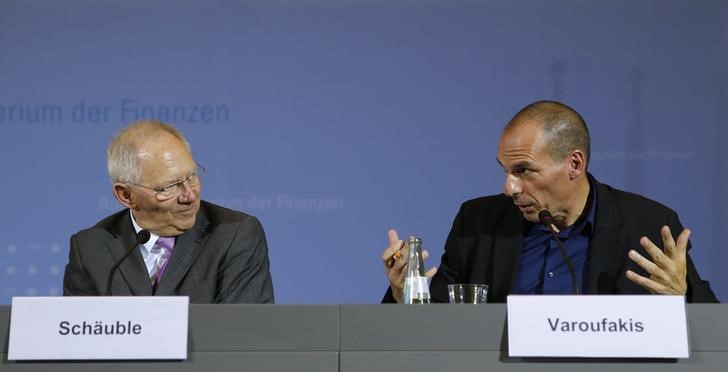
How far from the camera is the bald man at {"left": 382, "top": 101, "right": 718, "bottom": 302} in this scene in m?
2.68

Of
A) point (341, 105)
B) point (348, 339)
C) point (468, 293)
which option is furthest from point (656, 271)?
point (341, 105)

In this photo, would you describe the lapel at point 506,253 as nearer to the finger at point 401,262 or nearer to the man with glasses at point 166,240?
the finger at point 401,262

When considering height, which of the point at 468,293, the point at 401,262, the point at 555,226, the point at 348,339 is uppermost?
the point at 555,226

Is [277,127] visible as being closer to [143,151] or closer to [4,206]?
[4,206]

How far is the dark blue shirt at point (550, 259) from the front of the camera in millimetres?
2695

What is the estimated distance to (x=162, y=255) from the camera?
9.15 ft

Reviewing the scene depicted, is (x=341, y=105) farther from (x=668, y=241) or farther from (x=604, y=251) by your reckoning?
(x=668, y=241)

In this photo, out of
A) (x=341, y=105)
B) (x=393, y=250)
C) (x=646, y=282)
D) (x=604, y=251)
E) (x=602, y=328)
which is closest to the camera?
(x=602, y=328)

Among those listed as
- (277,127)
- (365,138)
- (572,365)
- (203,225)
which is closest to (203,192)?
(277,127)

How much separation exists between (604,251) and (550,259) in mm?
139

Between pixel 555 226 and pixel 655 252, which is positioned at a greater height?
pixel 555 226

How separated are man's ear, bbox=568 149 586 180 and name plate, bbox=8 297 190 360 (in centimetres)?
128

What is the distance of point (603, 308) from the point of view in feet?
5.98

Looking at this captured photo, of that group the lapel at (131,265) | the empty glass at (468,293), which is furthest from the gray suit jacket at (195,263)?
the empty glass at (468,293)
